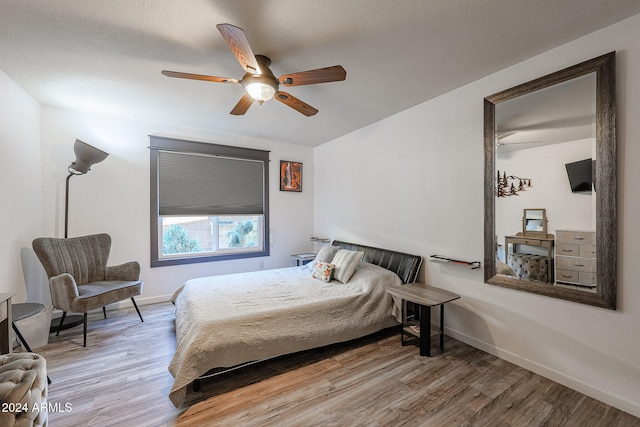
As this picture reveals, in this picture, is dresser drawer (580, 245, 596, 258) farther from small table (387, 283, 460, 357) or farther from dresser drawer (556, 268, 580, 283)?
small table (387, 283, 460, 357)

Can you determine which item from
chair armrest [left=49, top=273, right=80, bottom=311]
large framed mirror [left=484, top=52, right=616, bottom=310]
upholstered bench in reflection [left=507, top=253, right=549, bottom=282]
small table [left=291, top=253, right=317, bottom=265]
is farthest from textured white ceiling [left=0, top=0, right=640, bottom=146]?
small table [left=291, top=253, right=317, bottom=265]

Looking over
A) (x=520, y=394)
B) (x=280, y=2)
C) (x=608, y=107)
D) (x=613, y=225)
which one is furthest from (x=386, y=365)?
(x=280, y=2)

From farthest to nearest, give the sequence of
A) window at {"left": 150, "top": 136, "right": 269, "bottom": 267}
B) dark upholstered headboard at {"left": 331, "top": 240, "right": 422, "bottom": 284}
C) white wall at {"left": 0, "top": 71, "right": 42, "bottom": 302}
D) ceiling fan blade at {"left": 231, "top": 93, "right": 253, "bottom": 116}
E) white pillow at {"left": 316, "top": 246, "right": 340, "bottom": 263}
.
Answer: window at {"left": 150, "top": 136, "right": 269, "bottom": 267}, white pillow at {"left": 316, "top": 246, "right": 340, "bottom": 263}, dark upholstered headboard at {"left": 331, "top": 240, "right": 422, "bottom": 284}, white wall at {"left": 0, "top": 71, "right": 42, "bottom": 302}, ceiling fan blade at {"left": 231, "top": 93, "right": 253, "bottom": 116}

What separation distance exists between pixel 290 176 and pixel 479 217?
3.13 metres

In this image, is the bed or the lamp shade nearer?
the bed

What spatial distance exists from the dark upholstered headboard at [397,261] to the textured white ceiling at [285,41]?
5.98 feet

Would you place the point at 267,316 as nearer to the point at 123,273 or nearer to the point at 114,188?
the point at 123,273

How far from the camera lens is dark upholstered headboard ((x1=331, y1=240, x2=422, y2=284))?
295cm

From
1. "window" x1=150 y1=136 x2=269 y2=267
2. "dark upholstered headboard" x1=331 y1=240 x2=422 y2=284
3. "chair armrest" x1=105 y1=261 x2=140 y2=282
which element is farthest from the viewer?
"window" x1=150 y1=136 x2=269 y2=267

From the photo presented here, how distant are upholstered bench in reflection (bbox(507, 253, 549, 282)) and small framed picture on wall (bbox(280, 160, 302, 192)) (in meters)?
3.41

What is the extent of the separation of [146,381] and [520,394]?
2.83 metres

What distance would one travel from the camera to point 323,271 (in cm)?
310

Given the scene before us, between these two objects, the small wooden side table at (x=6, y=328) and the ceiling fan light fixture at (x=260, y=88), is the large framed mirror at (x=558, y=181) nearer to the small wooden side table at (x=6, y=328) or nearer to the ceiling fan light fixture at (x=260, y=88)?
the ceiling fan light fixture at (x=260, y=88)

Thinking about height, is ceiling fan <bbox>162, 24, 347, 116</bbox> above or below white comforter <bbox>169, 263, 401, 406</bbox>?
above
